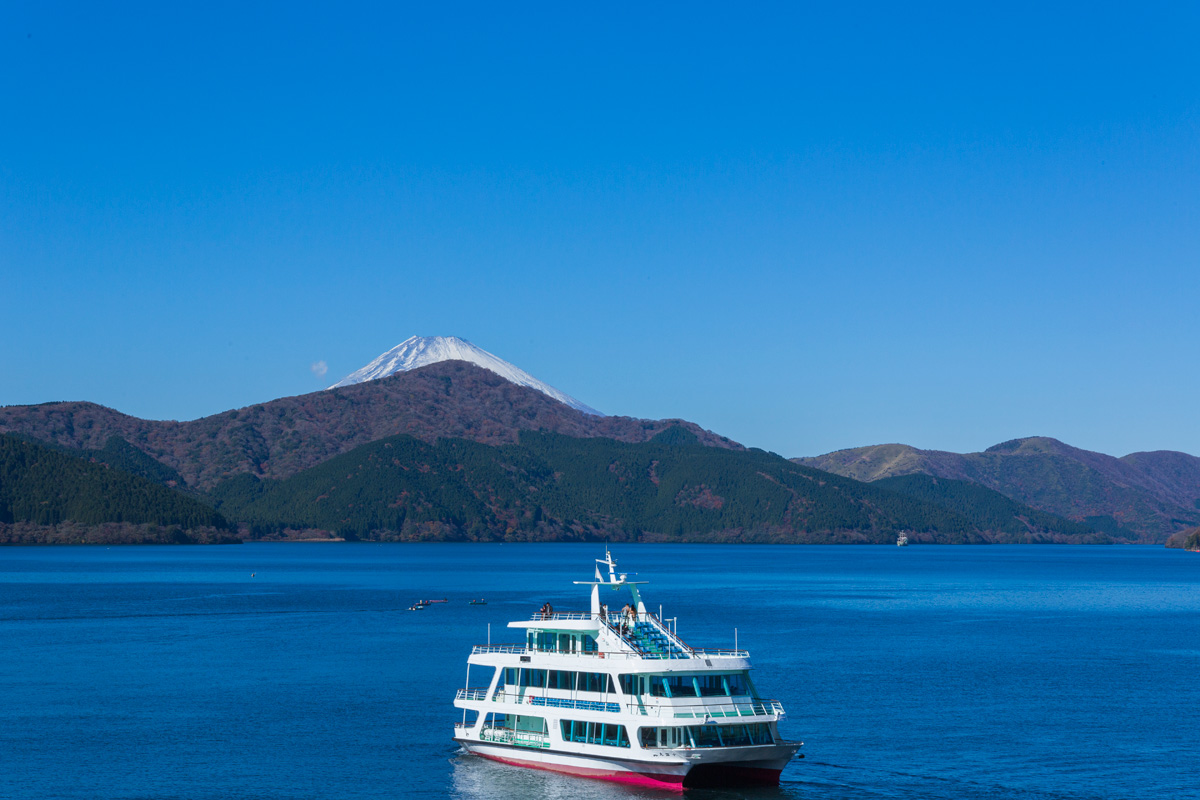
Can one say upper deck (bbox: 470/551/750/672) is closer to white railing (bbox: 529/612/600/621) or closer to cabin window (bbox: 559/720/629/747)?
white railing (bbox: 529/612/600/621)

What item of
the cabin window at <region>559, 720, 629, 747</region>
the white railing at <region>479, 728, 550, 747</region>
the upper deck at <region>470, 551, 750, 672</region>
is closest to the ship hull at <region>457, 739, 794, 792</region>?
the cabin window at <region>559, 720, 629, 747</region>

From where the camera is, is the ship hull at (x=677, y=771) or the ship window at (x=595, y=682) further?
the ship window at (x=595, y=682)

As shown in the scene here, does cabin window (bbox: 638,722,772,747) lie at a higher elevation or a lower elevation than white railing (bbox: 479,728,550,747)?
higher

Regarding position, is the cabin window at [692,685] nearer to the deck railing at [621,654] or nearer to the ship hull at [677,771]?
the deck railing at [621,654]

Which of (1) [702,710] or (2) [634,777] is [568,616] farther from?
(1) [702,710]

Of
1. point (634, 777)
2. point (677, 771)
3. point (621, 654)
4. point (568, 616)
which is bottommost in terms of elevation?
point (634, 777)

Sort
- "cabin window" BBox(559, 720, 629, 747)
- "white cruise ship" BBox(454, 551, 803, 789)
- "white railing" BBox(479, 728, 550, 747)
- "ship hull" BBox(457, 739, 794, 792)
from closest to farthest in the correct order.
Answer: "ship hull" BBox(457, 739, 794, 792) < "white cruise ship" BBox(454, 551, 803, 789) < "cabin window" BBox(559, 720, 629, 747) < "white railing" BBox(479, 728, 550, 747)

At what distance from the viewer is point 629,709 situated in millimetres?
60469

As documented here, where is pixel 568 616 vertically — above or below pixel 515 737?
above

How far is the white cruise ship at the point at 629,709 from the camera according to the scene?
195 ft

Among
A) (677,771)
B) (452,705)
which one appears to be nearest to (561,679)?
(677,771)

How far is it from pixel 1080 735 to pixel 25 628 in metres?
Answer: 110

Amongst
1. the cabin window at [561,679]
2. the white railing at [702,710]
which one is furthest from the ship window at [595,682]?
the white railing at [702,710]

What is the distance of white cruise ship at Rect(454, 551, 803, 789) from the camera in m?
59.4
